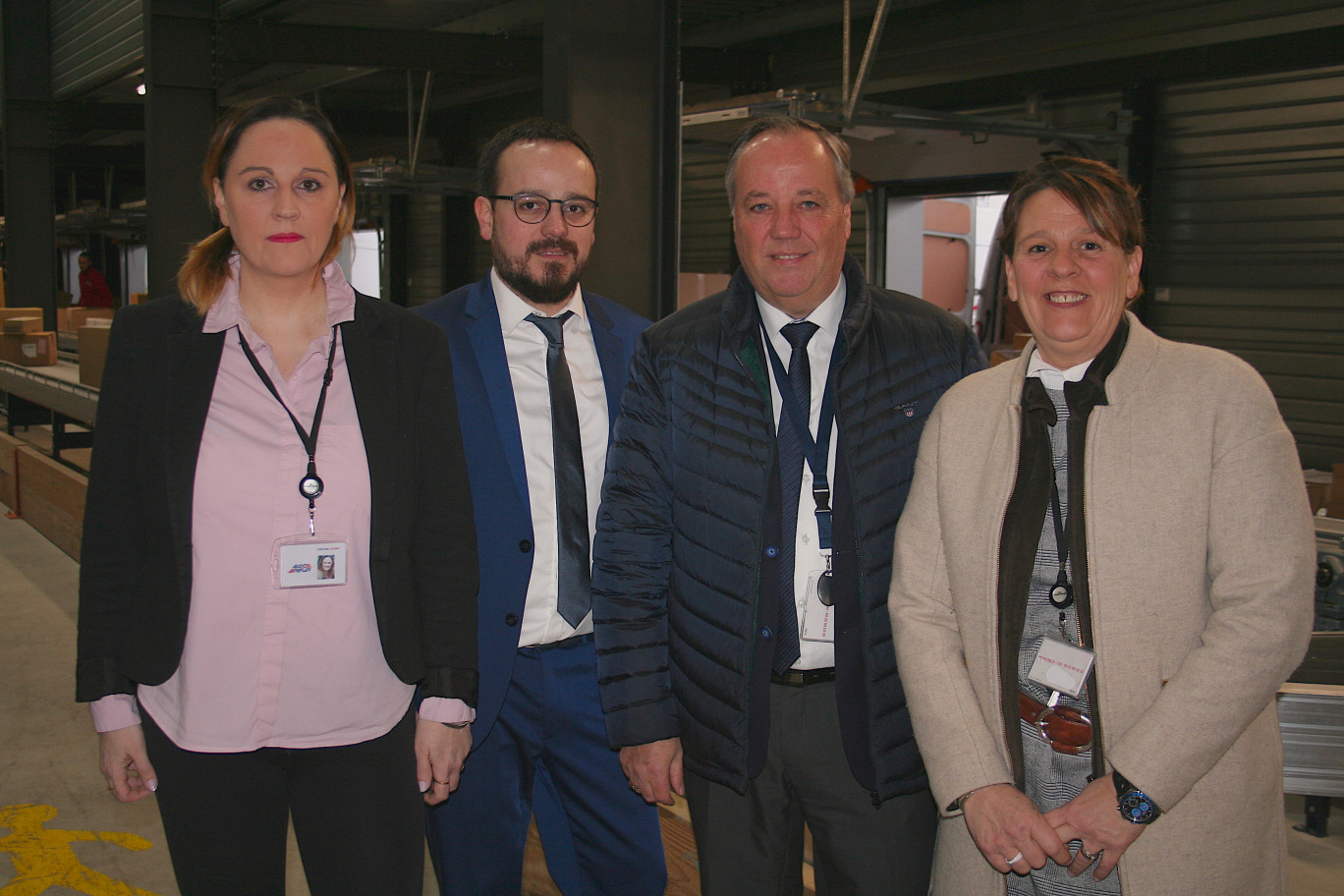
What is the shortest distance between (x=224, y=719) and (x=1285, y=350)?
7536 mm

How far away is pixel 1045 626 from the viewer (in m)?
1.44

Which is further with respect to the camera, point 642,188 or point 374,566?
point 642,188

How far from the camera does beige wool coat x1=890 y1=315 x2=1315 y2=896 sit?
129cm

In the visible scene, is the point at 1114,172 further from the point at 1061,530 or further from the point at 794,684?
the point at 794,684

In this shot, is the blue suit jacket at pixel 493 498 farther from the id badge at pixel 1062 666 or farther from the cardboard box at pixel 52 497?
the cardboard box at pixel 52 497

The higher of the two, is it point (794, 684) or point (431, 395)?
point (431, 395)

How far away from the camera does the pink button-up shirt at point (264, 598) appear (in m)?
1.46

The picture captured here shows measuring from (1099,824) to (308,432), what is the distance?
1.23m

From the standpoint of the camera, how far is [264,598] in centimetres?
146

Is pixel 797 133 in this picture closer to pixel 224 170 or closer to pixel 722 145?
pixel 224 170

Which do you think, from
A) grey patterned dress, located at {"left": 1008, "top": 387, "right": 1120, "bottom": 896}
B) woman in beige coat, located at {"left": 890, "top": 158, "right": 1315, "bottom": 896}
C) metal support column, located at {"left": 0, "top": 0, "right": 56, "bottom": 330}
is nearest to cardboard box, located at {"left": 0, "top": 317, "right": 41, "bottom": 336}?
metal support column, located at {"left": 0, "top": 0, "right": 56, "bottom": 330}

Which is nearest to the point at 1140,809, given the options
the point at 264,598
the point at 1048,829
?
the point at 1048,829

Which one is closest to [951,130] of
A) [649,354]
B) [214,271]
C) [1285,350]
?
[1285,350]

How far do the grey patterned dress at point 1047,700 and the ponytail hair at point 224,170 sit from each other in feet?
3.79
